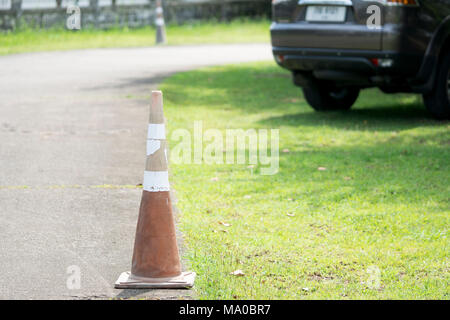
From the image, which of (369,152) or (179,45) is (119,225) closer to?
(369,152)

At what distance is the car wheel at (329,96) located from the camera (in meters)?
11.1

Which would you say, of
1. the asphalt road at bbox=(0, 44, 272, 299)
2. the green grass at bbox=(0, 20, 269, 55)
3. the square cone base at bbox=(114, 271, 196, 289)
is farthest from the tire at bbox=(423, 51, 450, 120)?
the green grass at bbox=(0, 20, 269, 55)

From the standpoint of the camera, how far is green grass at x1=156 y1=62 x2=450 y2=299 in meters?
4.74

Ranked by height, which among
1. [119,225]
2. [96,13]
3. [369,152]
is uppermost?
[119,225]

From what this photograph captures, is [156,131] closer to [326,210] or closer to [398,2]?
[326,210]

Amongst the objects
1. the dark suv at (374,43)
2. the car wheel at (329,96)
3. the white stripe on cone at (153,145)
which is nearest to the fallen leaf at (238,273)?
the white stripe on cone at (153,145)

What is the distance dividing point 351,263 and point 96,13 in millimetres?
23348

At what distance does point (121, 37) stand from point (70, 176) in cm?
1788

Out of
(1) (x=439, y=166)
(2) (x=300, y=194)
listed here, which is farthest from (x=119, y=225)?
(1) (x=439, y=166)

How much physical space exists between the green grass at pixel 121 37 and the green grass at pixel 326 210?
11.6m

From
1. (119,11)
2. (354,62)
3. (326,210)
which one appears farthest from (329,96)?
(119,11)

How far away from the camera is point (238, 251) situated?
17.4ft

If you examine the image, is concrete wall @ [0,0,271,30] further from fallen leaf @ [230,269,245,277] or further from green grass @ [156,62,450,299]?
fallen leaf @ [230,269,245,277]
